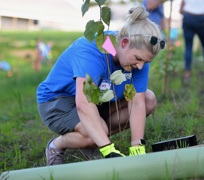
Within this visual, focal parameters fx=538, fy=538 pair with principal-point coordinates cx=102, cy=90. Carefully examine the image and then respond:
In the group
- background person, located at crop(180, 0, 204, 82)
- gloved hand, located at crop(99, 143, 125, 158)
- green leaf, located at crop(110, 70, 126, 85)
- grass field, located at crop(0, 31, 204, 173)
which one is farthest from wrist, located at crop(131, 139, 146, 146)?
background person, located at crop(180, 0, 204, 82)

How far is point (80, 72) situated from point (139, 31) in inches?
13.6

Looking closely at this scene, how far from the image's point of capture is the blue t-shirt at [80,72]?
104 inches

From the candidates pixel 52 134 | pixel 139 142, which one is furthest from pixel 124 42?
pixel 52 134

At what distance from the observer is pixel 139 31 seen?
258 cm

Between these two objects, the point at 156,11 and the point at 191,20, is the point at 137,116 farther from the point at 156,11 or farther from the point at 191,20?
the point at 191,20

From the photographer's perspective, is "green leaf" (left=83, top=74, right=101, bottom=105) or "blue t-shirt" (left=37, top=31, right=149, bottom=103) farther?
"blue t-shirt" (left=37, top=31, right=149, bottom=103)

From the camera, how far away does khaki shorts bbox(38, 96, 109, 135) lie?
2.84 meters

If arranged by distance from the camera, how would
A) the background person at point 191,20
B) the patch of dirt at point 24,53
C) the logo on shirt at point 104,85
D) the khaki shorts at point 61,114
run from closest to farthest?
the logo on shirt at point 104,85, the khaki shorts at point 61,114, the background person at point 191,20, the patch of dirt at point 24,53

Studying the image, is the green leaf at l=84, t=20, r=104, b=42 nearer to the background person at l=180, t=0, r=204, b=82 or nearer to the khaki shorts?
the khaki shorts

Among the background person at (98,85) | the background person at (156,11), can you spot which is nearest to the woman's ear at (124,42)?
the background person at (98,85)

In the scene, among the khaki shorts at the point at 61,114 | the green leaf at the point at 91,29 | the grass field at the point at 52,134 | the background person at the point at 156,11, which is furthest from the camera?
the background person at the point at 156,11

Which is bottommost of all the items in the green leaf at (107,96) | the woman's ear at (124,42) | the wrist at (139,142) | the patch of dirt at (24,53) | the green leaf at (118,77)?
the wrist at (139,142)

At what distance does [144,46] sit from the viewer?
2.57 meters

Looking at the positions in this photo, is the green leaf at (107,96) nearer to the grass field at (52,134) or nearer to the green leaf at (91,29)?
the green leaf at (91,29)
